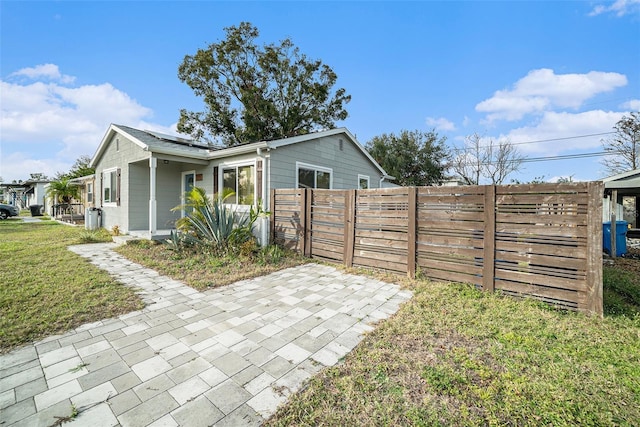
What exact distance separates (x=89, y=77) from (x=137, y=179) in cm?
366

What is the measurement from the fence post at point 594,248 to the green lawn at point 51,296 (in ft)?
20.1

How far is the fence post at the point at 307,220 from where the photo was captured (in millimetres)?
6609

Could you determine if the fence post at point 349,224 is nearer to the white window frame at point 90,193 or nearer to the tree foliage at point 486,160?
the white window frame at point 90,193

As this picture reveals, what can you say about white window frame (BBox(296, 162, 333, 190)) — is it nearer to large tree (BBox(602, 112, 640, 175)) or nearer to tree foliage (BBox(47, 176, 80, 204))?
tree foliage (BBox(47, 176, 80, 204))

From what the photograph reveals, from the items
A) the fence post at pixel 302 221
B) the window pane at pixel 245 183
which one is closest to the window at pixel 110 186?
the window pane at pixel 245 183

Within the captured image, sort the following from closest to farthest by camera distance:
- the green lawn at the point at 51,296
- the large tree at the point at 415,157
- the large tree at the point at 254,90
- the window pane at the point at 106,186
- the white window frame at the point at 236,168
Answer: the green lawn at the point at 51,296 → the white window frame at the point at 236,168 → the window pane at the point at 106,186 → the large tree at the point at 254,90 → the large tree at the point at 415,157

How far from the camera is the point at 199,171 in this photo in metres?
9.72

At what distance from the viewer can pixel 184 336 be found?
2.92 m

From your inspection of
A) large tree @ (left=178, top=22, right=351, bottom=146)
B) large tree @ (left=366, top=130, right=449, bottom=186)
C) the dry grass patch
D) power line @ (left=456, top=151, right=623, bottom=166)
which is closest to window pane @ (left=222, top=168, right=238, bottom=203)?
the dry grass patch

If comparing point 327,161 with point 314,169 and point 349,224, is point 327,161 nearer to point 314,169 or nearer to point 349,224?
point 314,169

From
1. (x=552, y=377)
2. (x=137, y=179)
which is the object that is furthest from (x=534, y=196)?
(x=137, y=179)

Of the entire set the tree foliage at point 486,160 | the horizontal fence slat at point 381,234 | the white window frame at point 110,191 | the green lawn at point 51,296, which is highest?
the tree foliage at point 486,160

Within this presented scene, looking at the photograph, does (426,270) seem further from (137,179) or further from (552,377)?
(137,179)

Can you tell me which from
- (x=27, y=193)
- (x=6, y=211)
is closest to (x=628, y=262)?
(x=6, y=211)
